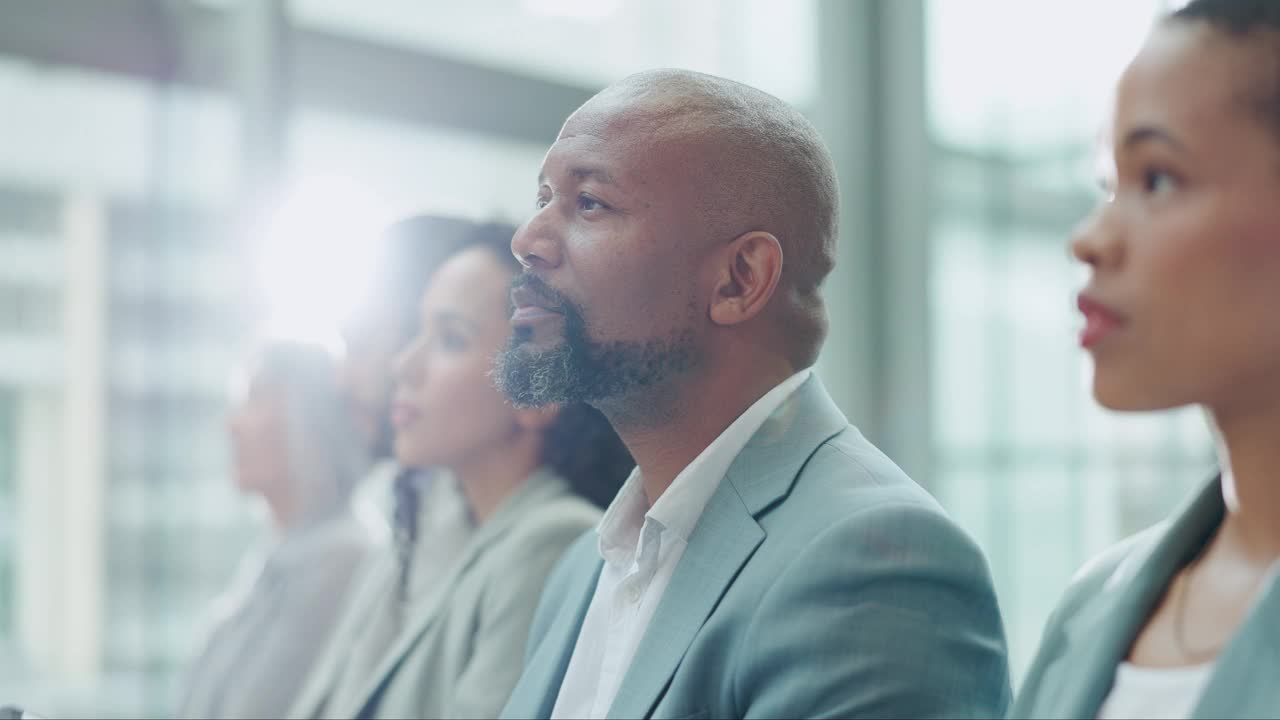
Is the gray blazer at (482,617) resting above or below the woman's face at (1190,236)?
below

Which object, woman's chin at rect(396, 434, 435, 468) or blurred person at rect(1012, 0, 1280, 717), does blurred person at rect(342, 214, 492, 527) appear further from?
blurred person at rect(1012, 0, 1280, 717)

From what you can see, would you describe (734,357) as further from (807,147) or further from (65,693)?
(65,693)

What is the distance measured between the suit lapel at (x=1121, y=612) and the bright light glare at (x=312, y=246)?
2237 millimetres

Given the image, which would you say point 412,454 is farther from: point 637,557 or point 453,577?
point 637,557

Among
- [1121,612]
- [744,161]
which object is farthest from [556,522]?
[1121,612]

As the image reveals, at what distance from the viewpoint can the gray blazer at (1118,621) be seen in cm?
89

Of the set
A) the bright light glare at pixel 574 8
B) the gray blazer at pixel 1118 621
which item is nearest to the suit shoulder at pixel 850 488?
the gray blazer at pixel 1118 621

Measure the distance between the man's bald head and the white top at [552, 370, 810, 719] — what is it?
0.11 metres

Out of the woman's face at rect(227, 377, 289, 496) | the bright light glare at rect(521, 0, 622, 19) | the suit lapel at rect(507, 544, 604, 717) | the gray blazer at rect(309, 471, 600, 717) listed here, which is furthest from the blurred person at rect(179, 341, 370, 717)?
the bright light glare at rect(521, 0, 622, 19)

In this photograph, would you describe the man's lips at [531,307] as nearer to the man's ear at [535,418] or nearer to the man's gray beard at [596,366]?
the man's gray beard at [596,366]

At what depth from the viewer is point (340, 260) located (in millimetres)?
3240

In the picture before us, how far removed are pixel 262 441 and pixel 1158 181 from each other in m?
2.14

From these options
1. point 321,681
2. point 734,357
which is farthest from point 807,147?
point 321,681

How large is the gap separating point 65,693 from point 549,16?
219 cm
